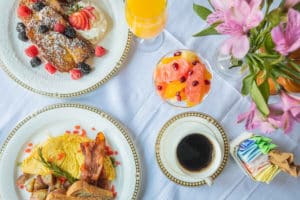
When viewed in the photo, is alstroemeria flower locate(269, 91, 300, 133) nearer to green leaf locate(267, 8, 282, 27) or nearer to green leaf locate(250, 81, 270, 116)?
green leaf locate(250, 81, 270, 116)

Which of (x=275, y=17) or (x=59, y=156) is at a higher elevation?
(x=275, y=17)

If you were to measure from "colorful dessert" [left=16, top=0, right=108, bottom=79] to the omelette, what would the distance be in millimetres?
193

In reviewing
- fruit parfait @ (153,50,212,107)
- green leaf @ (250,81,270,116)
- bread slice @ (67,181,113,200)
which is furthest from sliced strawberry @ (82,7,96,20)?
green leaf @ (250,81,270,116)

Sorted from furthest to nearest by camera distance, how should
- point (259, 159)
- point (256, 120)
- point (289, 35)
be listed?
point (259, 159)
point (256, 120)
point (289, 35)

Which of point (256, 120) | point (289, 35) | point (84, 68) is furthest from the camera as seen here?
point (84, 68)

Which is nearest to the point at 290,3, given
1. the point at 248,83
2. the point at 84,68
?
the point at 248,83

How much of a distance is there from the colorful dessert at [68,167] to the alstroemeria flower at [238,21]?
52cm

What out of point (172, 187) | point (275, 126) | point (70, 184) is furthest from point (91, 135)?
point (275, 126)

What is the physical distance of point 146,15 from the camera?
1.15 m

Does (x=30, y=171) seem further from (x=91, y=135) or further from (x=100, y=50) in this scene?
(x=100, y=50)

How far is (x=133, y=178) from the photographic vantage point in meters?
1.17

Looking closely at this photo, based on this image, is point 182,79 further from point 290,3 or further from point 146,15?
point 290,3

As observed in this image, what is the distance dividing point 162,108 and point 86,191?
0.30 metres

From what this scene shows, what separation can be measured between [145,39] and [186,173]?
39 centimetres
